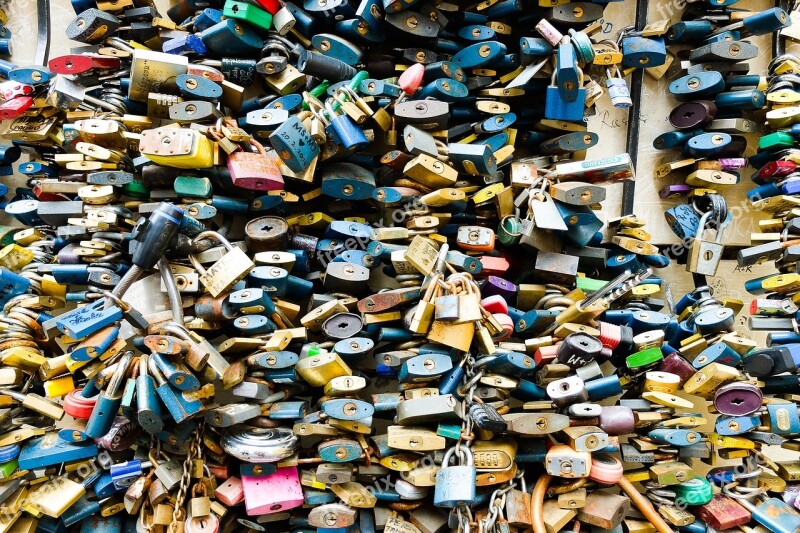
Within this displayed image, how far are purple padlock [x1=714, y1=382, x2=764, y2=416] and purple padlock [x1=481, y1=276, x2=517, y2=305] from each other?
667 mm

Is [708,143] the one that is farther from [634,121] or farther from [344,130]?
[344,130]

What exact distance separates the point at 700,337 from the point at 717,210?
0.43m

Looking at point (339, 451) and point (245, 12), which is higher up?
point (245, 12)

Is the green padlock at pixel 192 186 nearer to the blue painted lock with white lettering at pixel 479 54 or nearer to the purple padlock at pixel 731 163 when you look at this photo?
the blue painted lock with white lettering at pixel 479 54

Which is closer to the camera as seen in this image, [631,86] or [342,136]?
[342,136]

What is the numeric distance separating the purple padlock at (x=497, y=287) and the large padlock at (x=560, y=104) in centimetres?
54

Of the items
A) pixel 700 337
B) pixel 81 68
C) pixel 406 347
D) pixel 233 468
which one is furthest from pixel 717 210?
pixel 81 68

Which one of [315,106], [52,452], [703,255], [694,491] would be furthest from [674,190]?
[52,452]

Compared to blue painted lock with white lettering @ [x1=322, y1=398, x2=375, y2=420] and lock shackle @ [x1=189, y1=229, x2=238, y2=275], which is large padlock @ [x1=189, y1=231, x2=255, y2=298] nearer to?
lock shackle @ [x1=189, y1=229, x2=238, y2=275]

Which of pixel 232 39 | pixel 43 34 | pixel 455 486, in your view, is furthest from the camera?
pixel 43 34

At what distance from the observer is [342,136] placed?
6.38 ft

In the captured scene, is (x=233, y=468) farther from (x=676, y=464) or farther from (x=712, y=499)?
(x=712, y=499)

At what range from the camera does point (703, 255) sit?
7.13ft

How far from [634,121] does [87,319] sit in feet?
6.08
